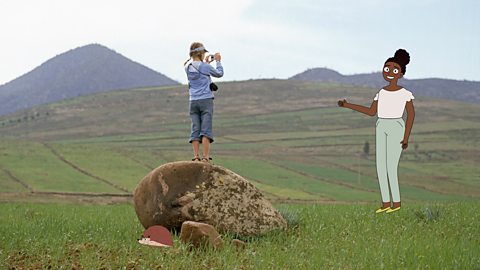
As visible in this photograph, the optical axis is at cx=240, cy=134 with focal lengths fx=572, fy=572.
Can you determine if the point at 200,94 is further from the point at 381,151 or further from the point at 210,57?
the point at 381,151

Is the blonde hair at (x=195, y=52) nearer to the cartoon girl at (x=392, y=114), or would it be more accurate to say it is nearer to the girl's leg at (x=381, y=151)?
the cartoon girl at (x=392, y=114)

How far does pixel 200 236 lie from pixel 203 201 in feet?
6.04

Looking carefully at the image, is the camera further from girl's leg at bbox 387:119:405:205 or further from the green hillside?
the green hillside

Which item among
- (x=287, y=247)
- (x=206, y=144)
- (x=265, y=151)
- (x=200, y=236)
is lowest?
(x=265, y=151)

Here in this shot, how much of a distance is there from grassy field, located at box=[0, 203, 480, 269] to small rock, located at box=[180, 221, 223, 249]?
19 cm

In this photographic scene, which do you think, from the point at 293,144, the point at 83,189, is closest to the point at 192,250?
the point at 83,189

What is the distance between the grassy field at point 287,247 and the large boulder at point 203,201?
47 centimetres

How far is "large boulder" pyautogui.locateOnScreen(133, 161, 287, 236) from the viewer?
1216 cm

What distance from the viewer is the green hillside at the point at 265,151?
66375mm

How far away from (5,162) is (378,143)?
6897 cm

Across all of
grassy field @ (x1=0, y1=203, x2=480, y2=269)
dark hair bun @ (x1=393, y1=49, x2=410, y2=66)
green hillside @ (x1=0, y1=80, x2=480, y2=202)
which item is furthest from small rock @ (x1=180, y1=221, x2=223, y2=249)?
green hillside @ (x1=0, y1=80, x2=480, y2=202)

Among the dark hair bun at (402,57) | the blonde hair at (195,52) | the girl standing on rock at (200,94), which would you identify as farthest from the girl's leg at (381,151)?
the blonde hair at (195,52)

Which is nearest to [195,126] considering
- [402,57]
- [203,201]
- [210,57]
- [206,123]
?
[206,123]

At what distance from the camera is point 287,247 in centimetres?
1099
